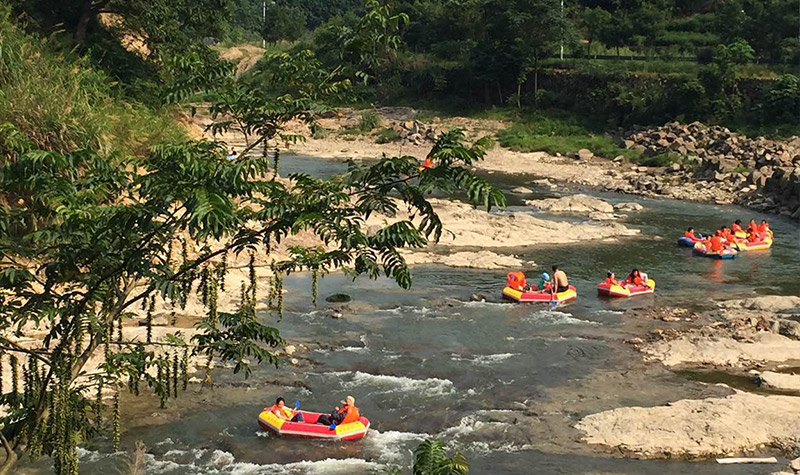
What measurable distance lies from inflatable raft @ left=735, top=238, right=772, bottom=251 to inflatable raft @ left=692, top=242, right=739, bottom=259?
61 centimetres

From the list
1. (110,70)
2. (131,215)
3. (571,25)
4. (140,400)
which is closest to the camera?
(131,215)

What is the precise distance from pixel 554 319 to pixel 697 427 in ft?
27.7

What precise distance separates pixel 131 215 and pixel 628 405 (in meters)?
14.1

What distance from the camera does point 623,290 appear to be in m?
28.8

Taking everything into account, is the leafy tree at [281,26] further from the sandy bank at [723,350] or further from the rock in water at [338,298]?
the sandy bank at [723,350]

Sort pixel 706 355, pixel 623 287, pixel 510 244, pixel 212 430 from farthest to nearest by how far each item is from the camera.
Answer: pixel 510 244 → pixel 623 287 → pixel 706 355 → pixel 212 430

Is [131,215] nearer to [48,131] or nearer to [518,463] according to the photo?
[518,463]

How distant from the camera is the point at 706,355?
22859mm

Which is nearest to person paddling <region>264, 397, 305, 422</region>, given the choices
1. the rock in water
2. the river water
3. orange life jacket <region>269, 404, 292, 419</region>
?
orange life jacket <region>269, 404, 292, 419</region>

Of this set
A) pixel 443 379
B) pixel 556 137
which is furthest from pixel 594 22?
pixel 443 379

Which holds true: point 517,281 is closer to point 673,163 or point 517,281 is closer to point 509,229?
point 509,229

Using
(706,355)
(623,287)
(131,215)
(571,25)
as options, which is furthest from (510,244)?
(571,25)

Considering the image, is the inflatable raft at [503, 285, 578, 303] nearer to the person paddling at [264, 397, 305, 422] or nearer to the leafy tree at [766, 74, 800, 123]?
the person paddling at [264, 397, 305, 422]

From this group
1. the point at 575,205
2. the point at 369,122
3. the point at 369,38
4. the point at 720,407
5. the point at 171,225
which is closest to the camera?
the point at 171,225
